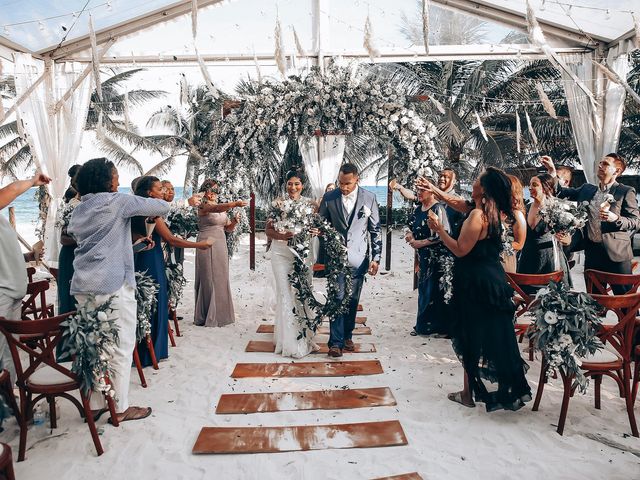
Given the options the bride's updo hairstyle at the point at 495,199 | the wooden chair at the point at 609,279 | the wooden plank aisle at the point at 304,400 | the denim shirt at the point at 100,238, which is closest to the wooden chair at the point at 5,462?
the denim shirt at the point at 100,238

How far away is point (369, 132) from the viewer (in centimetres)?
717

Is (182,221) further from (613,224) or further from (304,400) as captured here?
(613,224)

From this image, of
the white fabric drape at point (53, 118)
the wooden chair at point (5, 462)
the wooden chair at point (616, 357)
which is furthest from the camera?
the white fabric drape at point (53, 118)

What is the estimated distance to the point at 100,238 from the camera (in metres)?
3.78

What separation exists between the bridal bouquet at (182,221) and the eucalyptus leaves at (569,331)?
4.55m

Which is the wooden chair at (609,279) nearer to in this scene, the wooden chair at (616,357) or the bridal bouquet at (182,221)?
the wooden chair at (616,357)

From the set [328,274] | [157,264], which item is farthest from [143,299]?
[328,274]

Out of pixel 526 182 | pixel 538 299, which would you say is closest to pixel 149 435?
pixel 538 299

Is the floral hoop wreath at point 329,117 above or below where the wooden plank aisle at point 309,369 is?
above

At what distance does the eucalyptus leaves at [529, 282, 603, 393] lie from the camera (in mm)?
3717

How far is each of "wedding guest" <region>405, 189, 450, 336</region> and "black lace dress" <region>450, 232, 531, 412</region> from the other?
2208 millimetres

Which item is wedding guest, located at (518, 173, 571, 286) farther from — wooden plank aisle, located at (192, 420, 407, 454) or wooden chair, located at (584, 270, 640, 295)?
wooden plank aisle, located at (192, 420, 407, 454)

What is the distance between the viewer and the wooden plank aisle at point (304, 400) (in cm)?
437

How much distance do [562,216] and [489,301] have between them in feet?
6.04
